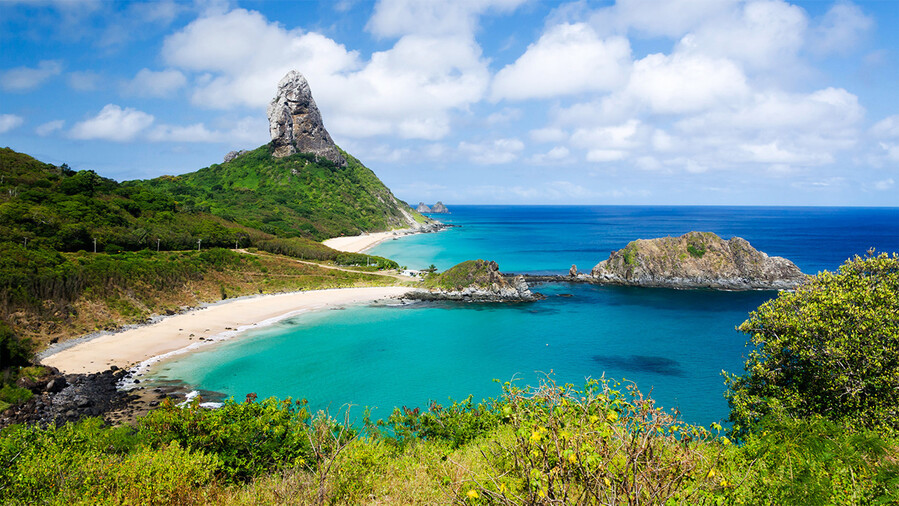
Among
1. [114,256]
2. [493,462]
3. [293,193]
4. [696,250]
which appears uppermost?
[293,193]

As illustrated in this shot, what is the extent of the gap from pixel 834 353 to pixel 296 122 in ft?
556

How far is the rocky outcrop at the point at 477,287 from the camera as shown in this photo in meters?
60.3

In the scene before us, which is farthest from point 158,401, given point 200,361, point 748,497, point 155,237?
point 155,237

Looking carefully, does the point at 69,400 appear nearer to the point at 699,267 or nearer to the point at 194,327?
the point at 194,327

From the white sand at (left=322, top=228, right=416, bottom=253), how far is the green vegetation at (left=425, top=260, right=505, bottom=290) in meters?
41.3

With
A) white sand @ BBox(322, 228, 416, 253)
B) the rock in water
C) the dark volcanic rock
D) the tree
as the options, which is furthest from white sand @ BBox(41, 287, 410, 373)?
the rock in water

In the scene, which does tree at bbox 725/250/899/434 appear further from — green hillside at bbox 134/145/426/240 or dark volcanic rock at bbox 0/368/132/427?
green hillside at bbox 134/145/426/240

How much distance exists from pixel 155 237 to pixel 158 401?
4494 centimetres

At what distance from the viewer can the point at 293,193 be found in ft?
463

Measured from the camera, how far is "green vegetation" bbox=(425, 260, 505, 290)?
61844 mm

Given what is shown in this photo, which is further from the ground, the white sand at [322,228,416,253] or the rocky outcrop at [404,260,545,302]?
the white sand at [322,228,416,253]

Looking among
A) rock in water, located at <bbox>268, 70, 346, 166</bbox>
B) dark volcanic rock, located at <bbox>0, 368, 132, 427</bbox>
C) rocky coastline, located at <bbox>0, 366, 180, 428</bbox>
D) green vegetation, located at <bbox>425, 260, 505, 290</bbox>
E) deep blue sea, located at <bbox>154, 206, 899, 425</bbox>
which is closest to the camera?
dark volcanic rock, located at <bbox>0, 368, 132, 427</bbox>

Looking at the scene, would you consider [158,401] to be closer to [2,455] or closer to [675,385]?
[2,455]

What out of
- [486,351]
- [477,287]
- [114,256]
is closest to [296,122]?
[114,256]
